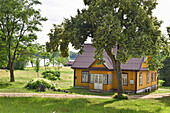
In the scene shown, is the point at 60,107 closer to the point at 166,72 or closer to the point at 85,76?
the point at 85,76

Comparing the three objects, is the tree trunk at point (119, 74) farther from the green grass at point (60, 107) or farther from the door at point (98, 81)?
the green grass at point (60, 107)

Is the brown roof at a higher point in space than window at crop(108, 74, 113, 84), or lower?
higher

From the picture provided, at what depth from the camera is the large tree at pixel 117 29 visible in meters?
20.4

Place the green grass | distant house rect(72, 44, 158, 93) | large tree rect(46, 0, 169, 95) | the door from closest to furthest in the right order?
1. the green grass
2. large tree rect(46, 0, 169, 95)
3. distant house rect(72, 44, 158, 93)
4. the door

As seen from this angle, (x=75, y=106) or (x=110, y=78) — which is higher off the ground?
(x=110, y=78)

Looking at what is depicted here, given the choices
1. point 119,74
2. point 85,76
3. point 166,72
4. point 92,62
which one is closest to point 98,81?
point 85,76

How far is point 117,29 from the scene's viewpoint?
66.8 ft

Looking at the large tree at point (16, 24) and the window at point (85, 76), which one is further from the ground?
the large tree at point (16, 24)

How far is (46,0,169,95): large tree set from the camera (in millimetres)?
20375

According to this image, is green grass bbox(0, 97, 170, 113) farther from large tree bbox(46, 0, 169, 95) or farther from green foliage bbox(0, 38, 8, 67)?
green foliage bbox(0, 38, 8, 67)

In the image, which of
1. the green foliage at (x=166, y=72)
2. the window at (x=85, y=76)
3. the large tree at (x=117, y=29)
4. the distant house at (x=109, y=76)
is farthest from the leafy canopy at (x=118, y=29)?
the green foliage at (x=166, y=72)

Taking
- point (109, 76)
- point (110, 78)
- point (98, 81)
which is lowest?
point (98, 81)

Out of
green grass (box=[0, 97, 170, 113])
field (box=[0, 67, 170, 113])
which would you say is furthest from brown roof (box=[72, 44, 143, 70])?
green grass (box=[0, 97, 170, 113])

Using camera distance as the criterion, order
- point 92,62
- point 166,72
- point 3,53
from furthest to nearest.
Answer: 1. point 166,72
2. point 92,62
3. point 3,53
